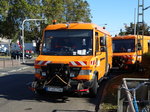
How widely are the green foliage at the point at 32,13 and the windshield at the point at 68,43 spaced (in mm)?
35662

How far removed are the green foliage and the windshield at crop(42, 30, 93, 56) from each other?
35662 millimetres

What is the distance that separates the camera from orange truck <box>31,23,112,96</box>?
841 cm

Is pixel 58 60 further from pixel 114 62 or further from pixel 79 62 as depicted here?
pixel 114 62

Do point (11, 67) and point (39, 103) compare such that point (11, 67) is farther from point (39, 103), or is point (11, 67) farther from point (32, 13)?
point (32, 13)

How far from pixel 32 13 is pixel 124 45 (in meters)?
30.6

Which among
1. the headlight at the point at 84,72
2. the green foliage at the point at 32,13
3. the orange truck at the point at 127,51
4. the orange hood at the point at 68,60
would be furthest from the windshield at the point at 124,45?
the green foliage at the point at 32,13

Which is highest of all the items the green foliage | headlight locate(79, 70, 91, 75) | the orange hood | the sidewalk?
the green foliage

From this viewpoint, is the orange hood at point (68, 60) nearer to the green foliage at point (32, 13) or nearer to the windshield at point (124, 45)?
the windshield at point (124, 45)

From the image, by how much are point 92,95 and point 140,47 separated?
8.58m

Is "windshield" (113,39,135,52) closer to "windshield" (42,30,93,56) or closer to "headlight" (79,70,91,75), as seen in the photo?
"windshield" (42,30,93,56)

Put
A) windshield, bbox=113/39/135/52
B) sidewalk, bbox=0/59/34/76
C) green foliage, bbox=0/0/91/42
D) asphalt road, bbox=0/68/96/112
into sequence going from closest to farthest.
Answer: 1. asphalt road, bbox=0/68/96/112
2. windshield, bbox=113/39/135/52
3. sidewalk, bbox=0/59/34/76
4. green foliage, bbox=0/0/91/42

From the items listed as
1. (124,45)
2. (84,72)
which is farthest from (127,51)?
(84,72)

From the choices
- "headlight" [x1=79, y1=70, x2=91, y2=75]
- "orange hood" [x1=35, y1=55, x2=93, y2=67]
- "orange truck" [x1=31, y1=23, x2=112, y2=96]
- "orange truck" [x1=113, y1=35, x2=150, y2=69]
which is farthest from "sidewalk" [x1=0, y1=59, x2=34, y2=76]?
"headlight" [x1=79, y1=70, x2=91, y2=75]

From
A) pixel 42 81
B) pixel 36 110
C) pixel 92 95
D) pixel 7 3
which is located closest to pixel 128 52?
pixel 92 95
